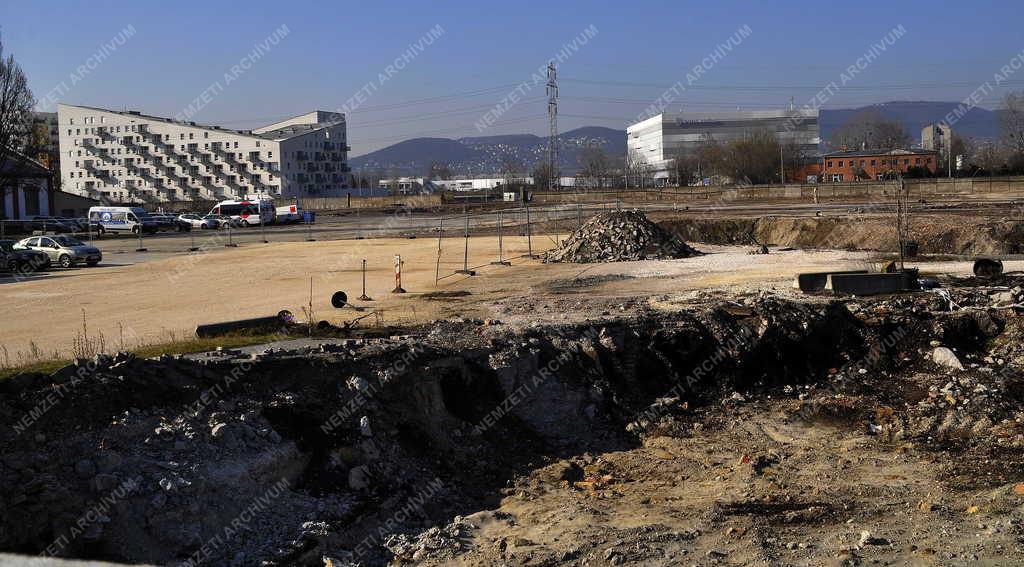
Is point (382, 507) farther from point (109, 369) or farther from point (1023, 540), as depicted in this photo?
point (1023, 540)

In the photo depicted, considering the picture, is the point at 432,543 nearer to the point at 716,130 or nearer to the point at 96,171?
the point at 96,171

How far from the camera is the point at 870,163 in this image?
112m

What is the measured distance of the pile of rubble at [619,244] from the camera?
1284 inches

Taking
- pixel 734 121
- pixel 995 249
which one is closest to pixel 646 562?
pixel 995 249

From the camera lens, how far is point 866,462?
12219mm

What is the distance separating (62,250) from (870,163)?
99121 millimetres

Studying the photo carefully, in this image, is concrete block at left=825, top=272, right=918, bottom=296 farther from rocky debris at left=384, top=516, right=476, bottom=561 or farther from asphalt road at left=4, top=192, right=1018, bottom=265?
asphalt road at left=4, top=192, right=1018, bottom=265

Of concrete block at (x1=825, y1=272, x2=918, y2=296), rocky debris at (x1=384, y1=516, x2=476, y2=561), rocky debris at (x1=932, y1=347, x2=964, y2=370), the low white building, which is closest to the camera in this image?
rocky debris at (x1=384, y1=516, x2=476, y2=561)

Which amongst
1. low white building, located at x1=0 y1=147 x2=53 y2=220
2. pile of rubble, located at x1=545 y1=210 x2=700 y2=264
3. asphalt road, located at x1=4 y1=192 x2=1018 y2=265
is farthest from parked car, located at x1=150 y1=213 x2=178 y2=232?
pile of rubble, located at x1=545 y1=210 x2=700 y2=264

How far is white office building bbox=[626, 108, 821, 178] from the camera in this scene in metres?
136

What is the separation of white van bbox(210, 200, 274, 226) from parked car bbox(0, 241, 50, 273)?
1304 inches

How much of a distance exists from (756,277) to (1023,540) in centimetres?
1734

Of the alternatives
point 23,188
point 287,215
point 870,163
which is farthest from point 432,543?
point 870,163

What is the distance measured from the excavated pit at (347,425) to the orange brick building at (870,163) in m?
96.7
